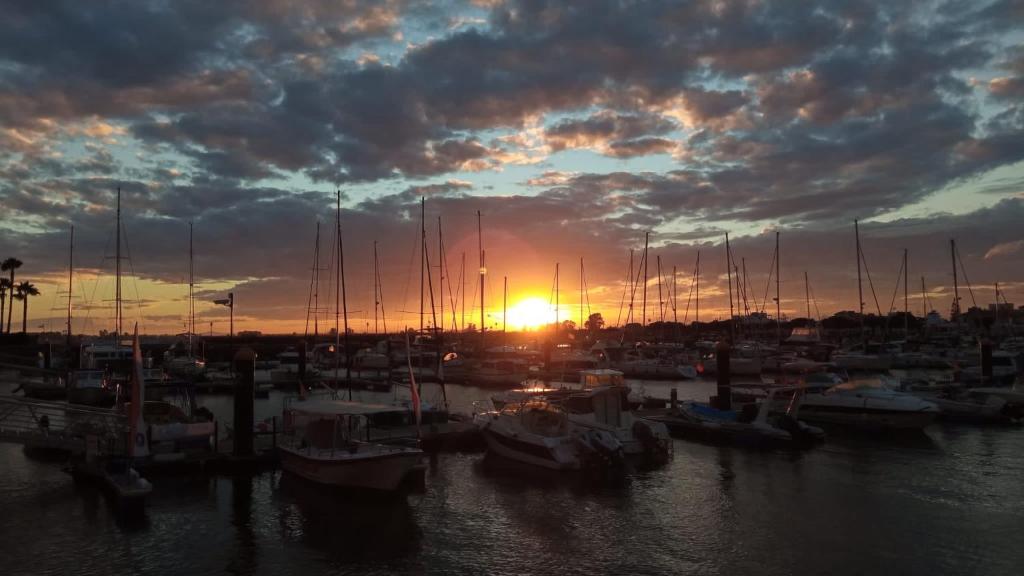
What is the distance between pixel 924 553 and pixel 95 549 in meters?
23.0

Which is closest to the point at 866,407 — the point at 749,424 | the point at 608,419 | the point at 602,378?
the point at 749,424


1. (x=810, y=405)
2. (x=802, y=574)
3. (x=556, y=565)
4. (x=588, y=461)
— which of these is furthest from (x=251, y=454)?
(x=810, y=405)

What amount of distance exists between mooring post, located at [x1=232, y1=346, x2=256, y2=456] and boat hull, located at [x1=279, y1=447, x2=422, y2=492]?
5.02 metres

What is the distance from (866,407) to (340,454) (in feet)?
98.1

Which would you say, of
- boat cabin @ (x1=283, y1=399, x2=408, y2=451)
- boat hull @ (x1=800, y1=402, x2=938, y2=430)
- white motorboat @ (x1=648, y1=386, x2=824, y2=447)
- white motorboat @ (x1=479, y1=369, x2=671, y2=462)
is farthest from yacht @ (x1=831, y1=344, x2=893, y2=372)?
boat cabin @ (x1=283, y1=399, x2=408, y2=451)

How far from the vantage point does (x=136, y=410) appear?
84.0 ft

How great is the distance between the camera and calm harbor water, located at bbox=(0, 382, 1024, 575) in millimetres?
18469

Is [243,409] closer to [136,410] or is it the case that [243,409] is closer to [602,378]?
[136,410]

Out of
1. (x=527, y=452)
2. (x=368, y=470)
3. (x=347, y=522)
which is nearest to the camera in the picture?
(x=347, y=522)

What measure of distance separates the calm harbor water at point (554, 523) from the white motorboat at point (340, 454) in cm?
70

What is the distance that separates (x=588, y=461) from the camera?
94.2 feet

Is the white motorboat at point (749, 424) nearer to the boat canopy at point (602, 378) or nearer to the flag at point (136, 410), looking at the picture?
the boat canopy at point (602, 378)

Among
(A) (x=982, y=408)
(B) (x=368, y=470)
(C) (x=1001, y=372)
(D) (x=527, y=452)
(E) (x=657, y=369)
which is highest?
(E) (x=657, y=369)

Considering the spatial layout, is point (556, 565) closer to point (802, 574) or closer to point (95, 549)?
point (802, 574)
